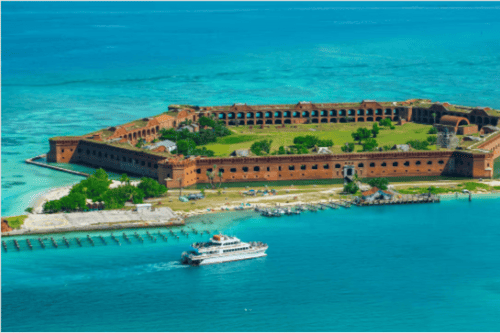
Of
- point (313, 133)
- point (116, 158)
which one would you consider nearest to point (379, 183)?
point (116, 158)

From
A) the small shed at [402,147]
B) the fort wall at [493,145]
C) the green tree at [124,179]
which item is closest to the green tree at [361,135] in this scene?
the small shed at [402,147]

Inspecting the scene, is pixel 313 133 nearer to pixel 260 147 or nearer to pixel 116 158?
pixel 260 147

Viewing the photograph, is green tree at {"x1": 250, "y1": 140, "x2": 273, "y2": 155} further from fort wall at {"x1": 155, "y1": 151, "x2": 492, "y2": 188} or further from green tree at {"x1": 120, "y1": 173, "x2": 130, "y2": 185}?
green tree at {"x1": 120, "y1": 173, "x2": 130, "y2": 185}

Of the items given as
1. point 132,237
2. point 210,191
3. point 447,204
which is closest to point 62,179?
point 210,191

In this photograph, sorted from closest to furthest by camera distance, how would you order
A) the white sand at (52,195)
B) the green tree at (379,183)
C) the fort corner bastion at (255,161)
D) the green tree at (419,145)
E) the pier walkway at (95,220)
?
the pier walkway at (95,220)
the white sand at (52,195)
the green tree at (379,183)
the fort corner bastion at (255,161)
the green tree at (419,145)

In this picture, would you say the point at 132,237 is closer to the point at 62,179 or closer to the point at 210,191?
the point at 210,191

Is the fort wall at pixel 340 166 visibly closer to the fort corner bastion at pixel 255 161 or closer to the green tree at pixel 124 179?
the fort corner bastion at pixel 255 161

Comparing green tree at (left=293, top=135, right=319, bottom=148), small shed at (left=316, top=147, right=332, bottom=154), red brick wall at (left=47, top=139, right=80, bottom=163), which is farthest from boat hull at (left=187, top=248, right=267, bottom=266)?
red brick wall at (left=47, top=139, right=80, bottom=163)
